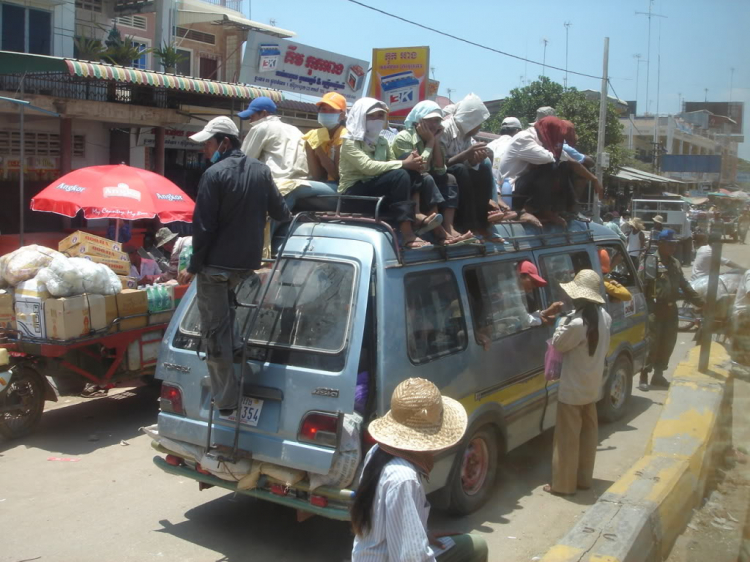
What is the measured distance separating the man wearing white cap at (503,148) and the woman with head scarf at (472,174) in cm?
109

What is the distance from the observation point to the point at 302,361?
4102 millimetres

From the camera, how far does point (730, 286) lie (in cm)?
1061

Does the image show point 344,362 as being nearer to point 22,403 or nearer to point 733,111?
point 733,111

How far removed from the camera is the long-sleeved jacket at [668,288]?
27.7 ft

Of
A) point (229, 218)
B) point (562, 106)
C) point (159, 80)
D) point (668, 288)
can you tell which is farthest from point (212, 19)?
point (229, 218)

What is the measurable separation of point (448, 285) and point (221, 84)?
992cm

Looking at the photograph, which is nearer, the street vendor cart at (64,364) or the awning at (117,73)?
the street vendor cart at (64,364)

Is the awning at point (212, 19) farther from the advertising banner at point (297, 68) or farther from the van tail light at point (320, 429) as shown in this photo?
the van tail light at point (320, 429)

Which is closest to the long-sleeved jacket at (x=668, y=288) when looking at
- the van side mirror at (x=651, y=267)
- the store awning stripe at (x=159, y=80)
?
the van side mirror at (x=651, y=267)

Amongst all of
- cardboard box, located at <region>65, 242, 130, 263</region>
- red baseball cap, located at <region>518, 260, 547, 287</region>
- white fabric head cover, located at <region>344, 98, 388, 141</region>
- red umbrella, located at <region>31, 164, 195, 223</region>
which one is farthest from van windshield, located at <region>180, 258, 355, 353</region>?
red umbrella, located at <region>31, 164, 195, 223</region>

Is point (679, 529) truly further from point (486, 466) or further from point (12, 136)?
point (12, 136)

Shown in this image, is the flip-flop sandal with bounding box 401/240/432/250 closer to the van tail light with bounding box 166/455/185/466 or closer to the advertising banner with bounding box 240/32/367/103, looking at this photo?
the van tail light with bounding box 166/455/185/466

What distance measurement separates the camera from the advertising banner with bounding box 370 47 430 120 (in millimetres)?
17984

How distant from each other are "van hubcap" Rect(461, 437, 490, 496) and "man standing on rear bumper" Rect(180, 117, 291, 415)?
1644 mm
